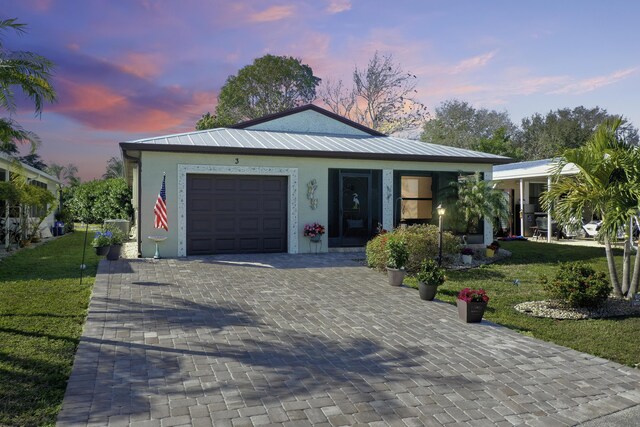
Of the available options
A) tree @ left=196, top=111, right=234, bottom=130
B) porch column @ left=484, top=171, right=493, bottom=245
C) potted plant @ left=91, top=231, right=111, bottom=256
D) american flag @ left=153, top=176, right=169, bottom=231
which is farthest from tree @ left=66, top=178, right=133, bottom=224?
porch column @ left=484, top=171, right=493, bottom=245

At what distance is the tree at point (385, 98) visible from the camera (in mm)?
34125

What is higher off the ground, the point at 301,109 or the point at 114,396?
the point at 301,109

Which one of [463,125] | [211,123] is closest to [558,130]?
[463,125]

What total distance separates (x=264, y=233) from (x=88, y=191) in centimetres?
2089

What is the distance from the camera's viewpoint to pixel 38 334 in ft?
19.3

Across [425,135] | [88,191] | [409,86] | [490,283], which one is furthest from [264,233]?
[425,135]

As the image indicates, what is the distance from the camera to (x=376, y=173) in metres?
15.2

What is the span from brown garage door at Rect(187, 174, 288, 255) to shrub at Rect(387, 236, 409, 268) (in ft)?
17.1

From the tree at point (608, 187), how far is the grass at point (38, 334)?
8.38 metres

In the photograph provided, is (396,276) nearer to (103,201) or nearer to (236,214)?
(236,214)

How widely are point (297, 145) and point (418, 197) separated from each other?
4.52 m

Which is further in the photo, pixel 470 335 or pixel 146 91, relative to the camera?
pixel 146 91

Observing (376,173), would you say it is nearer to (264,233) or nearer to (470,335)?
(264,233)

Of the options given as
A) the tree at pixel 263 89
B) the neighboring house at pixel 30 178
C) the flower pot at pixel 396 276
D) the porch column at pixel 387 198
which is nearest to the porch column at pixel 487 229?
the porch column at pixel 387 198
